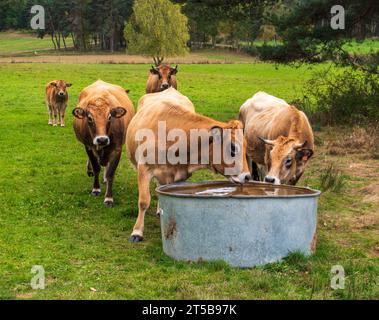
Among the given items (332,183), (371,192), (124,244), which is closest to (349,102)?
(332,183)

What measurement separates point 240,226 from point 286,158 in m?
2.03

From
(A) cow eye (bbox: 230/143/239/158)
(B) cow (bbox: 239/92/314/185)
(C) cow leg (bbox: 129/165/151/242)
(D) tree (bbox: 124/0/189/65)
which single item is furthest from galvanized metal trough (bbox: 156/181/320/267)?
(D) tree (bbox: 124/0/189/65)

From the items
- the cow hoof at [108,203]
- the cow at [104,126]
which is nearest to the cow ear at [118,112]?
the cow at [104,126]

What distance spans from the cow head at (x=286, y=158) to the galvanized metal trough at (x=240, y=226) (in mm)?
1413

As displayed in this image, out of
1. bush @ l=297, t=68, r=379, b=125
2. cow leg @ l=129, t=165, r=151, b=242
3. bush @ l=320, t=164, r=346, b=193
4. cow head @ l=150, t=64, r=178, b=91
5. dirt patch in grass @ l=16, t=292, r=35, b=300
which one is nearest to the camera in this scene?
dirt patch in grass @ l=16, t=292, r=35, b=300

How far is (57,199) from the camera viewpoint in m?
10.9

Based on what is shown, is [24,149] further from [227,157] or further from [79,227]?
[227,157]

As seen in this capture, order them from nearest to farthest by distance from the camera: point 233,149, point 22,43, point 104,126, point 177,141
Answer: point 233,149, point 177,141, point 104,126, point 22,43

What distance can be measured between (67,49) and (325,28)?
86.9 metres

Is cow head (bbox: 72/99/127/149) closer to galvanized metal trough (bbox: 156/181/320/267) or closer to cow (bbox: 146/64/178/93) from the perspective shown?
galvanized metal trough (bbox: 156/181/320/267)

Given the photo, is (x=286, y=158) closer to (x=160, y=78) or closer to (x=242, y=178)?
(x=242, y=178)

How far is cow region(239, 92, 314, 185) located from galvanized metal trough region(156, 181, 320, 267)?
4.57 feet

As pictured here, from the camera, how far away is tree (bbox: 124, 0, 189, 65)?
7644cm

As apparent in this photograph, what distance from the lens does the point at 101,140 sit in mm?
10016
